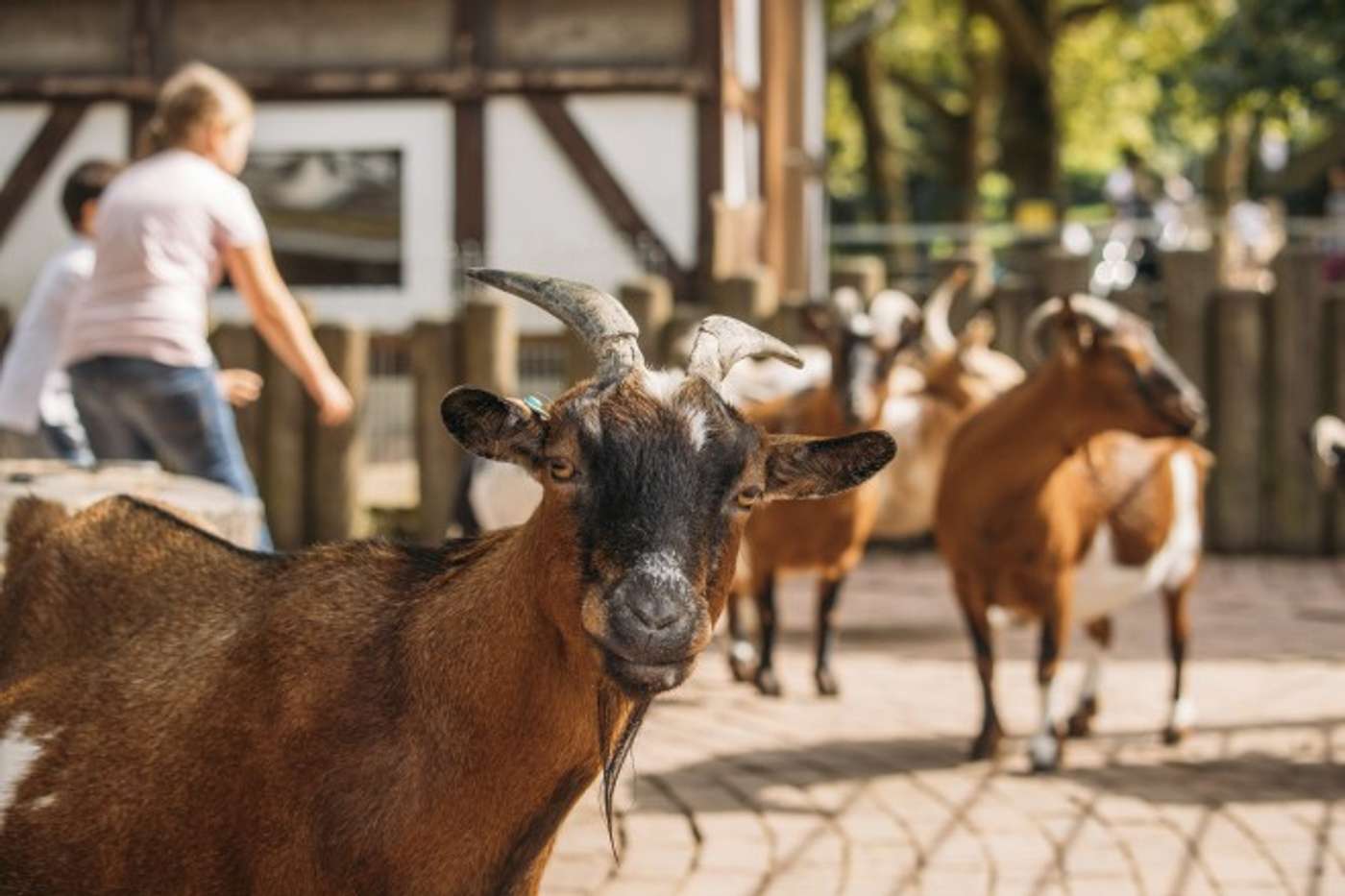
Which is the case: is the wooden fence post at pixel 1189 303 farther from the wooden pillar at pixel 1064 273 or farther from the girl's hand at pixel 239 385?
the girl's hand at pixel 239 385

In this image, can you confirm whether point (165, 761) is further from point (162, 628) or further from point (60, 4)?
point (60, 4)

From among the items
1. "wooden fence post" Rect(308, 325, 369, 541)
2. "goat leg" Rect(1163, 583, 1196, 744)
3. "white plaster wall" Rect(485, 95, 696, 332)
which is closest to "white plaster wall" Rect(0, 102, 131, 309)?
"white plaster wall" Rect(485, 95, 696, 332)

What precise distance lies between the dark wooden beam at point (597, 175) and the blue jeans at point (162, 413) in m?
10.8

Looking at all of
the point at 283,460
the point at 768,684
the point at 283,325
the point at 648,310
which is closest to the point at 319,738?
the point at 283,325

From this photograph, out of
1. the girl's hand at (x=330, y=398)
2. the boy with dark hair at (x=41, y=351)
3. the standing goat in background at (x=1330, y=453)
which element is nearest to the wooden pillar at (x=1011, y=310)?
the standing goat in background at (x=1330, y=453)

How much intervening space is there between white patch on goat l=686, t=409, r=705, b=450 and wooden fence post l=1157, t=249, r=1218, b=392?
952 centimetres

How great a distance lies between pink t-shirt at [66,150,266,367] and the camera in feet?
21.6

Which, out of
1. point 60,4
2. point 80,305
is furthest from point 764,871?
point 60,4

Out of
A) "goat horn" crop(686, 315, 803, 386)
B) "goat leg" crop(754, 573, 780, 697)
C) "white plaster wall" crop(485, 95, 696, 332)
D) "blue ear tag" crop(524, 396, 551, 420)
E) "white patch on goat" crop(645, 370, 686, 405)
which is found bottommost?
"goat leg" crop(754, 573, 780, 697)

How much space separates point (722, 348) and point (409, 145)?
14.0 meters

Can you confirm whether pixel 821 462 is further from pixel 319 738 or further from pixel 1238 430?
pixel 1238 430

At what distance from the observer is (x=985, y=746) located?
24.4ft

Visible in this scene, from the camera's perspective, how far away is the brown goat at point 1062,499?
7.55m

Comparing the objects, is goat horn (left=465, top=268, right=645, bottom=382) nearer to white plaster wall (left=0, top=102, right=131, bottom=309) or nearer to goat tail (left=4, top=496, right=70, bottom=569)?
goat tail (left=4, top=496, right=70, bottom=569)
